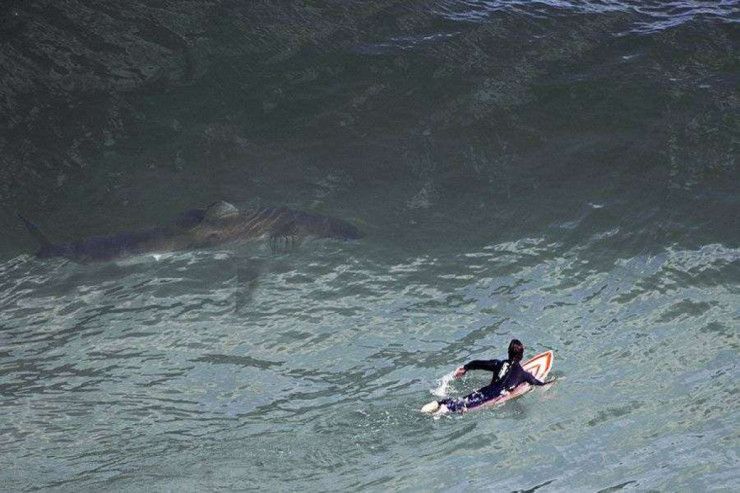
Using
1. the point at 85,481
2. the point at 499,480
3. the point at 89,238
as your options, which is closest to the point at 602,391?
the point at 499,480

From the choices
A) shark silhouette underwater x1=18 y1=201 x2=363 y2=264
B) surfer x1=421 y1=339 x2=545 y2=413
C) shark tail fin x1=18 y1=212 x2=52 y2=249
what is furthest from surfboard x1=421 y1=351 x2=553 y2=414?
shark tail fin x1=18 y1=212 x2=52 y2=249

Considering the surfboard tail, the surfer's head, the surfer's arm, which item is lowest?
the surfboard tail

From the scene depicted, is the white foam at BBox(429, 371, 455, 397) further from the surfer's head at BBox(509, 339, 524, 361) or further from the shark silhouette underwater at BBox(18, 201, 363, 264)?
the shark silhouette underwater at BBox(18, 201, 363, 264)

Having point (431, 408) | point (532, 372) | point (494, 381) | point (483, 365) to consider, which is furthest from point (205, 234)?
point (532, 372)

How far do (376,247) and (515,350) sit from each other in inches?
124

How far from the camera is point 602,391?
37.6ft

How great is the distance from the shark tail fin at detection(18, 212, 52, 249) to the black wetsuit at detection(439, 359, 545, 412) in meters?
6.23

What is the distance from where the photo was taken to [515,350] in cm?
1088

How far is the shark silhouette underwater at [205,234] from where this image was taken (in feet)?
43.2

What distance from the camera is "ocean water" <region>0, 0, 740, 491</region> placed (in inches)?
435

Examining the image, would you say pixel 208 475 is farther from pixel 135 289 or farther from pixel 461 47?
pixel 461 47

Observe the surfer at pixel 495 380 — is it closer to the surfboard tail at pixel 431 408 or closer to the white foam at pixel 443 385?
the surfboard tail at pixel 431 408

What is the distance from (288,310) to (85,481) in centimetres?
331

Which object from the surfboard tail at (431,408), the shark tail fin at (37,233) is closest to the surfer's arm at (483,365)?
the surfboard tail at (431,408)
